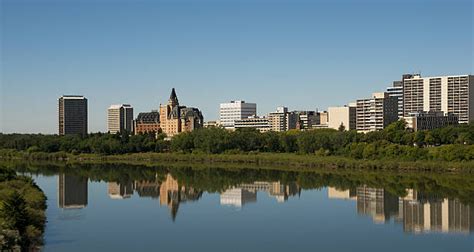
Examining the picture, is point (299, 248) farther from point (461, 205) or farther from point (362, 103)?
point (362, 103)

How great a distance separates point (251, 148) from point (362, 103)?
24.0 meters

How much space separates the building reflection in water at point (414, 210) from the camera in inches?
711

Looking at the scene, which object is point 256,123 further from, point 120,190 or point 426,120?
point 120,190

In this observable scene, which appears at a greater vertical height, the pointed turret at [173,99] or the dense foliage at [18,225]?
the pointed turret at [173,99]

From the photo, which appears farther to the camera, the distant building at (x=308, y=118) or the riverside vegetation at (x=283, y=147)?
Answer: the distant building at (x=308, y=118)

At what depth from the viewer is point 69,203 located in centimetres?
2328

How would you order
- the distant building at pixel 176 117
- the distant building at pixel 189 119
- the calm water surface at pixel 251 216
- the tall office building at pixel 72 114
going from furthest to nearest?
1. the tall office building at pixel 72 114
2. the distant building at pixel 176 117
3. the distant building at pixel 189 119
4. the calm water surface at pixel 251 216

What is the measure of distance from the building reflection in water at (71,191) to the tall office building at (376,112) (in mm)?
42159

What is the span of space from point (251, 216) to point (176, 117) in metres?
57.7

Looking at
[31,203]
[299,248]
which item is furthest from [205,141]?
[299,248]

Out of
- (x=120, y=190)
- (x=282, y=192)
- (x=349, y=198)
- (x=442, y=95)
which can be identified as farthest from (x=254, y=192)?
(x=442, y=95)

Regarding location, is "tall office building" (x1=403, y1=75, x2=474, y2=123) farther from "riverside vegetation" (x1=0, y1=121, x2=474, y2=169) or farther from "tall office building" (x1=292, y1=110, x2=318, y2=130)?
"riverside vegetation" (x1=0, y1=121, x2=474, y2=169)

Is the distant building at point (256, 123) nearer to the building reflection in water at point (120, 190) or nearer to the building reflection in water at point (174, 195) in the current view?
the building reflection in water at point (174, 195)

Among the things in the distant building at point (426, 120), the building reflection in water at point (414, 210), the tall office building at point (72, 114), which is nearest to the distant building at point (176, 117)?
the distant building at point (426, 120)
